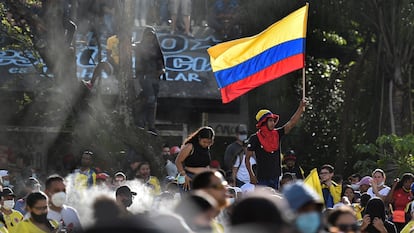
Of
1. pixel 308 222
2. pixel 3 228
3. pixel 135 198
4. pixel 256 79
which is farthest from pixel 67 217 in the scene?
pixel 308 222

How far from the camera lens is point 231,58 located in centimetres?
1510

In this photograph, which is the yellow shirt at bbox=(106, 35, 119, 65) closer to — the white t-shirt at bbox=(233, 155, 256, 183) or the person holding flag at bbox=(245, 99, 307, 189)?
the white t-shirt at bbox=(233, 155, 256, 183)

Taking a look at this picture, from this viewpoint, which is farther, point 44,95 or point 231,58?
point 44,95

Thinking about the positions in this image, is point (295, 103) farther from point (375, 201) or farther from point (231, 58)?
point (375, 201)

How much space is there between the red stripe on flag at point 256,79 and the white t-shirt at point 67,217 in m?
4.44

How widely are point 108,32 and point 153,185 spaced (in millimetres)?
6652

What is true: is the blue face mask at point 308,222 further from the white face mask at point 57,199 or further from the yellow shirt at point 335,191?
the yellow shirt at point 335,191

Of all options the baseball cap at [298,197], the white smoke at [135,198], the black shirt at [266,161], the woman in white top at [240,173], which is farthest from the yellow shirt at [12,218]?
the baseball cap at [298,197]

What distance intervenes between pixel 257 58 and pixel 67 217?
16.3 ft

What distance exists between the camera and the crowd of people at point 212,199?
5.88m

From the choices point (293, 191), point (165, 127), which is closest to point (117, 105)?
point (165, 127)

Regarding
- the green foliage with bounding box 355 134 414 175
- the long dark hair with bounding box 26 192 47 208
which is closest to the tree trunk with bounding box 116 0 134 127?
the green foliage with bounding box 355 134 414 175

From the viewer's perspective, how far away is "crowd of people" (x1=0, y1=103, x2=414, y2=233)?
19.3ft

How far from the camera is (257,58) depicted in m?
15.0
